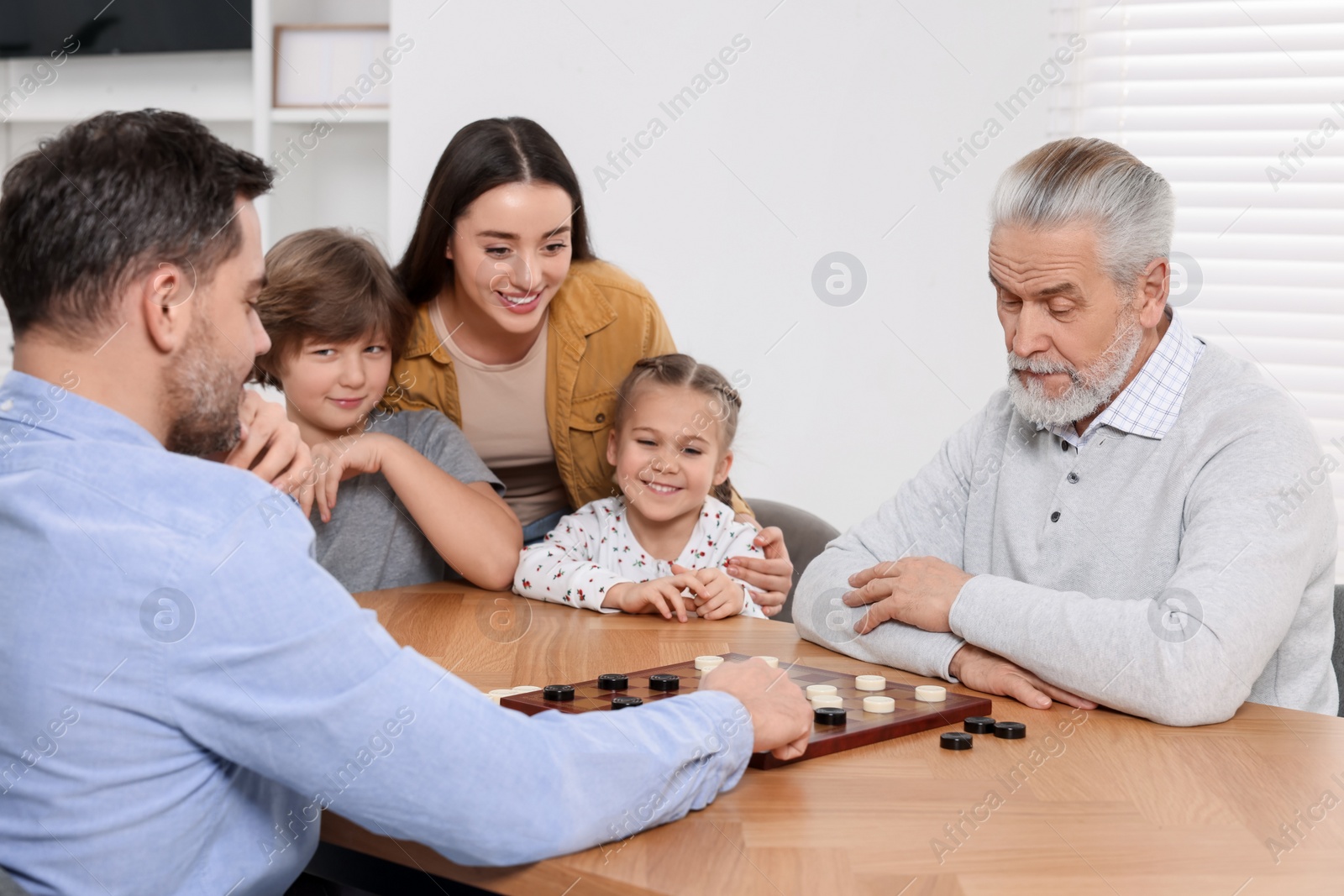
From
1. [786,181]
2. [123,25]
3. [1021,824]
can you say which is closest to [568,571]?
[1021,824]

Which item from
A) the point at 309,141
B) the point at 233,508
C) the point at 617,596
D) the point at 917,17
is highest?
the point at 917,17

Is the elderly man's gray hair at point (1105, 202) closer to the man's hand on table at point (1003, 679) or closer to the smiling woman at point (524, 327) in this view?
the man's hand on table at point (1003, 679)

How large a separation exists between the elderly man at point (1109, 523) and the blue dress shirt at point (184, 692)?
70cm

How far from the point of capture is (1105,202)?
1.62 metres

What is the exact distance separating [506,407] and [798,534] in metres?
0.68

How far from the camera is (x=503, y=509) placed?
2.23 m

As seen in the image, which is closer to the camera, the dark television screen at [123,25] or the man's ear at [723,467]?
the man's ear at [723,467]

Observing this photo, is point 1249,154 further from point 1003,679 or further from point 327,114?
point 327,114

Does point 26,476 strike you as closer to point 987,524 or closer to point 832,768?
point 832,768

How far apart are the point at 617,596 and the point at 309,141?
2.35 m

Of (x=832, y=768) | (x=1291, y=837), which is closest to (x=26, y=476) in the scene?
(x=832, y=768)

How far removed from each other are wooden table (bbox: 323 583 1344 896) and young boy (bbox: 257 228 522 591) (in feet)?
2.25

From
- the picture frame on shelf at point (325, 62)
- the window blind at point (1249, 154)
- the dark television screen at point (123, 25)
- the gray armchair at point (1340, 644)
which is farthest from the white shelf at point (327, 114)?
the gray armchair at point (1340, 644)

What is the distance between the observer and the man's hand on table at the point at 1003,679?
143 centimetres
